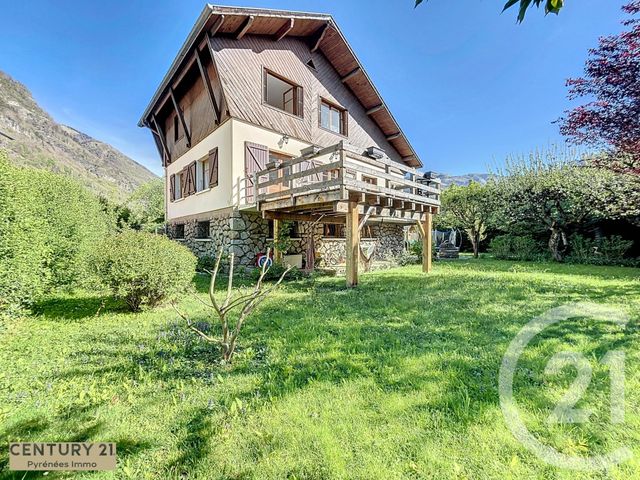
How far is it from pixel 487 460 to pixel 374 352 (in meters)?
1.64

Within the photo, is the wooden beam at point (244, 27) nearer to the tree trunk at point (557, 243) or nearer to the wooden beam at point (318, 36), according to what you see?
the wooden beam at point (318, 36)

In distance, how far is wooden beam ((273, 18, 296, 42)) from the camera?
9.95 meters

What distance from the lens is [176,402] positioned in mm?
2500

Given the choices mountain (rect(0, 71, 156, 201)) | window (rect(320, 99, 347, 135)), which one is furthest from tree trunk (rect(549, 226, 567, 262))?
mountain (rect(0, 71, 156, 201))

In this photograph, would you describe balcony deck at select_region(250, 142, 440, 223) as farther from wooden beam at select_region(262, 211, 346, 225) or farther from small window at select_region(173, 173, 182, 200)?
small window at select_region(173, 173, 182, 200)

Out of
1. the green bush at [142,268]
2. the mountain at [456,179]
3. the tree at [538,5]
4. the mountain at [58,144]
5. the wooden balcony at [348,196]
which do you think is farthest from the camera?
the mountain at [58,144]

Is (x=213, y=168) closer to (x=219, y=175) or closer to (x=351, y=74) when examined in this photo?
(x=219, y=175)

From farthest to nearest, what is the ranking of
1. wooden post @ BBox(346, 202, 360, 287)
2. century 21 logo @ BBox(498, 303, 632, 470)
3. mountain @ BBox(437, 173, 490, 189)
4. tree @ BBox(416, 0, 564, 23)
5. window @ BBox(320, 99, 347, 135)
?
1. mountain @ BBox(437, 173, 490, 189)
2. window @ BBox(320, 99, 347, 135)
3. wooden post @ BBox(346, 202, 360, 287)
4. century 21 logo @ BBox(498, 303, 632, 470)
5. tree @ BBox(416, 0, 564, 23)

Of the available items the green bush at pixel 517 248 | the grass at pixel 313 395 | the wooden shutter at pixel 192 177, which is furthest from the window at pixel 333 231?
the green bush at pixel 517 248

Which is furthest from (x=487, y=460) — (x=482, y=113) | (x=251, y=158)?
(x=482, y=113)

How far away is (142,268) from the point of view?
5.04 m

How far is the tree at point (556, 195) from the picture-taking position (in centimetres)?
1190

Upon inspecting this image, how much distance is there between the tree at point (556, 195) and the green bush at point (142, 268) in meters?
15.0

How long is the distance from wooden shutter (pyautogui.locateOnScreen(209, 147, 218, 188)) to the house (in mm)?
66
